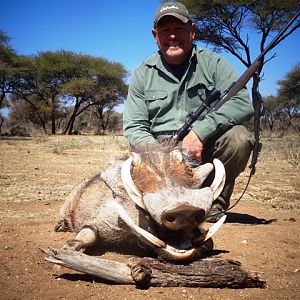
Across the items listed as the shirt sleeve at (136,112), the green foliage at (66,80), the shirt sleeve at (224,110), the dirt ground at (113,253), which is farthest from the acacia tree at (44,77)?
the shirt sleeve at (224,110)

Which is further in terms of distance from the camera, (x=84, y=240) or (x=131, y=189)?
(x=84, y=240)

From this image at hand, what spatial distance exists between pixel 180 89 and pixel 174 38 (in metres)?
0.43

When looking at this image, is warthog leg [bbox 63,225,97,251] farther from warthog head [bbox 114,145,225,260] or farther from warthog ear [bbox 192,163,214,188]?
warthog ear [bbox 192,163,214,188]

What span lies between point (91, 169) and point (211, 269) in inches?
227

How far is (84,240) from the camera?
2.62m

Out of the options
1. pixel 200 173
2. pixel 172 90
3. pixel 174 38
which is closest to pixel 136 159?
pixel 200 173

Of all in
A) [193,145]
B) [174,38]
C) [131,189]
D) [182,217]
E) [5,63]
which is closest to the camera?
[182,217]

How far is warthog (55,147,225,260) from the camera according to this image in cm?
188

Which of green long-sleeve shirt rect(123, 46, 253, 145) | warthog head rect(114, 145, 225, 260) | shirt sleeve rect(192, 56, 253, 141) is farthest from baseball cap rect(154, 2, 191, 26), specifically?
warthog head rect(114, 145, 225, 260)

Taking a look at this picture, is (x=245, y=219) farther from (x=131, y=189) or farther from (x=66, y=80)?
(x=66, y=80)

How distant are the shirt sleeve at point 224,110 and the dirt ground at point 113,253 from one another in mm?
724

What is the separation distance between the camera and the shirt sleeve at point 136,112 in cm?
322

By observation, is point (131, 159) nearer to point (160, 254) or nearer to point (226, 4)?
point (160, 254)

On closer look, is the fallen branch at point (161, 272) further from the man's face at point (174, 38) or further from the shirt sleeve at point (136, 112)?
the man's face at point (174, 38)
